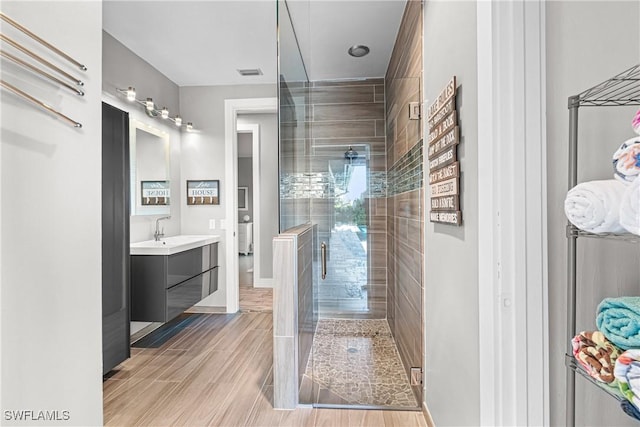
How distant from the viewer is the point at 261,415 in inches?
76.8

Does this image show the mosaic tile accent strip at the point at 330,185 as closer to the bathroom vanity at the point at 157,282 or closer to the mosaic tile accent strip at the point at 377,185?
the mosaic tile accent strip at the point at 377,185

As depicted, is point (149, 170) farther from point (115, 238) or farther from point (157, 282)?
point (115, 238)

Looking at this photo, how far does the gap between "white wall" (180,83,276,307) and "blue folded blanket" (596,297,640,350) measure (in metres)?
3.66

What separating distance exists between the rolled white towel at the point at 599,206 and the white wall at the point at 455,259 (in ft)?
1.79

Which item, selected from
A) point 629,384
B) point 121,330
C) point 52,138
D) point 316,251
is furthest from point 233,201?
point 629,384

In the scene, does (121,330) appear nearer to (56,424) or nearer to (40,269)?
(56,424)

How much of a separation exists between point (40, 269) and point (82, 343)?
359mm

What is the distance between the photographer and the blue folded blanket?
580mm

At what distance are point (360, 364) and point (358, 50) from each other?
2671 mm

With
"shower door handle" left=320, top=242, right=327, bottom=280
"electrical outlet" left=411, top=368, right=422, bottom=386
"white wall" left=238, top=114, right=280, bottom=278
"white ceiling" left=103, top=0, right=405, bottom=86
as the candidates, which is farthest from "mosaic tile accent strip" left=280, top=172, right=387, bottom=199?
"white wall" left=238, top=114, right=280, bottom=278

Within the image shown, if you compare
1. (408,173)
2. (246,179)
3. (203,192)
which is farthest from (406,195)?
(246,179)

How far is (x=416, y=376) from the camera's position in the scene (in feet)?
7.00

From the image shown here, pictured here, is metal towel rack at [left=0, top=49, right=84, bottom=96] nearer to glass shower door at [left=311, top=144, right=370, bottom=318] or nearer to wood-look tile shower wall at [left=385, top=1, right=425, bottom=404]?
wood-look tile shower wall at [left=385, top=1, right=425, bottom=404]

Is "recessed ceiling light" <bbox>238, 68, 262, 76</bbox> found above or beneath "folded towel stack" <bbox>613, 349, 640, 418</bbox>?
above
